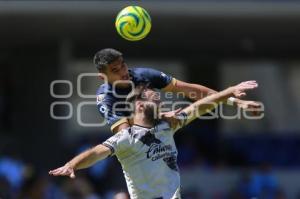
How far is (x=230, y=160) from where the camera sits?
753 inches

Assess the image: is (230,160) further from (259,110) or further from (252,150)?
(259,110)

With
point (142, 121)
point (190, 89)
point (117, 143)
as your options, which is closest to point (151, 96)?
point (142, 121)

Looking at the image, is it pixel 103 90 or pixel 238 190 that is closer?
pixel 103 90

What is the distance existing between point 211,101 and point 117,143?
3.18 feet

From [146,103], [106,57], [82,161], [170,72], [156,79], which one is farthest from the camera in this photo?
[170,72]

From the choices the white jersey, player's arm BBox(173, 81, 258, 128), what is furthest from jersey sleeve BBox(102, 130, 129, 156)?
player's arm BBox(173, 81, 258, 128)

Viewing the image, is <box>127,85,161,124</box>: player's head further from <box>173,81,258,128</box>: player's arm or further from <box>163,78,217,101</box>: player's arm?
<box>163,78,217,101</box>: player's arm

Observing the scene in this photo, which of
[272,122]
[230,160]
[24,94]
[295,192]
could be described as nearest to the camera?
[295,192]

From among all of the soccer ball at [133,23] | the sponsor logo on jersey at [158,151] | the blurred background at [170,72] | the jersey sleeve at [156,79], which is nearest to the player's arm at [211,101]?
the sponsor logo on jersey at [158,151]

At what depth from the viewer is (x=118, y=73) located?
8297mm

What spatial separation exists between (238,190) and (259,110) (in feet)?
29.1

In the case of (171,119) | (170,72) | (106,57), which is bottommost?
(171,119)

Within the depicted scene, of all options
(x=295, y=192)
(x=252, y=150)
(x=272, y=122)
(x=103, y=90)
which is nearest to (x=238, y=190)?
(x=295, y=192)

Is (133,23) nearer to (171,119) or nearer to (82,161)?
(171,119)
